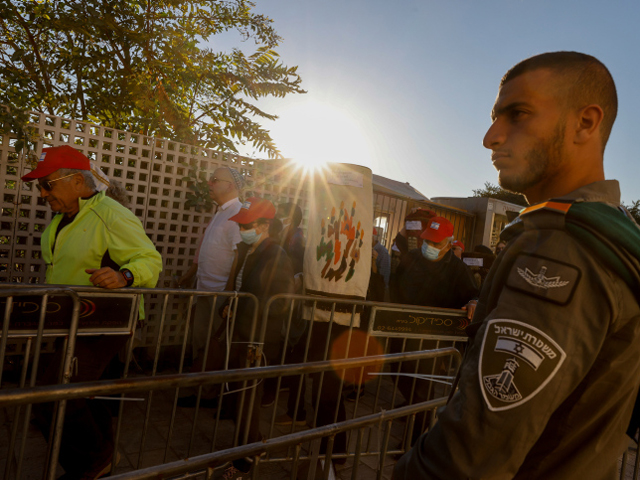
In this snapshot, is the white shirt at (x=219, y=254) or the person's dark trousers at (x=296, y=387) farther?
the white shirt at (x=219, y=254)

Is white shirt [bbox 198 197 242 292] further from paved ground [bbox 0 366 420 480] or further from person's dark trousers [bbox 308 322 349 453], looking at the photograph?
person's dark trousers [bbox 308 322 349 453]

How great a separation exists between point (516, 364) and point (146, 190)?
5302 mm

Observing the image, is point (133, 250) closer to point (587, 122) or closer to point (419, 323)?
point (419, 323)

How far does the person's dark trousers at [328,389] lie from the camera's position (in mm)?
3322

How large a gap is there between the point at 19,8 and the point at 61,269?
5.79 meters

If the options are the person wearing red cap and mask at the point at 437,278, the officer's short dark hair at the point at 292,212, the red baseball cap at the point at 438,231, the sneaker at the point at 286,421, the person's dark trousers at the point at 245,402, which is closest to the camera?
the person's dark trousers at the point at 245,402

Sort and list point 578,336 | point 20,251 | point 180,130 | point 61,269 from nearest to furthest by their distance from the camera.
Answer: point 578,336
point 61,269
point 20,251
point 180,130

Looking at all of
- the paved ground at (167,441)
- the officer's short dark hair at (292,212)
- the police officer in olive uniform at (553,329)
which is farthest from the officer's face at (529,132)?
the officer's short dark hair at (292,212)

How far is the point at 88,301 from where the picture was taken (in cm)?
279

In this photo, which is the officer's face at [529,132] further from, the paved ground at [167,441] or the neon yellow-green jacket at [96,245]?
the neon yellow-green jacket at [96,245]

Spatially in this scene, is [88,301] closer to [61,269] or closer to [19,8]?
[61,269]

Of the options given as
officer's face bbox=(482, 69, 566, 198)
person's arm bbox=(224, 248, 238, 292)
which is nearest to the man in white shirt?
person's arm bbox=(224, 248, 238, 292)

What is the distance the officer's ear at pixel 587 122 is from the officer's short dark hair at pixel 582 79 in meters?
0.02

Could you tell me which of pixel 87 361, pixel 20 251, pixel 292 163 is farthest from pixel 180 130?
pixel 87 361
